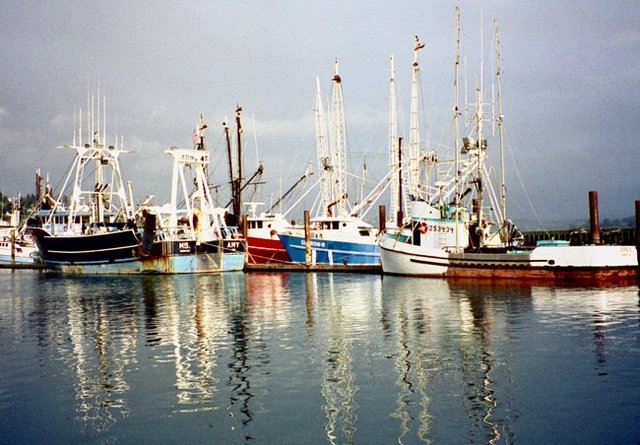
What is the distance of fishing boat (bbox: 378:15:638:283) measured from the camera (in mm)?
35625

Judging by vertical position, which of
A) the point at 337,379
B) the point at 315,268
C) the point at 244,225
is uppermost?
the point at 244,225

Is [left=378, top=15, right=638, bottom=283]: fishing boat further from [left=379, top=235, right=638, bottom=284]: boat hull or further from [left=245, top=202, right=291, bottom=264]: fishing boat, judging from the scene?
[left=245, top=202, right=291, bottom=264]: fishing boat

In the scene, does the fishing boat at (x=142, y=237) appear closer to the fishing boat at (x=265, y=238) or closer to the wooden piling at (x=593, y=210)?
the fishing boat at (x=265, y=238)

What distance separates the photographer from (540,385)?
1319 cm

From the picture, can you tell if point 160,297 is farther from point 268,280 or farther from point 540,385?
point 540,385

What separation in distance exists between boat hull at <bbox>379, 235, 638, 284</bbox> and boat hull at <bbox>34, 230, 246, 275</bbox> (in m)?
20.4

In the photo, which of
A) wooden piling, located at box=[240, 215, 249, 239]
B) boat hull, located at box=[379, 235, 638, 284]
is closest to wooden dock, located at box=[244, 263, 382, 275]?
wooden piling, located at box=[240, 215, 249, 239]

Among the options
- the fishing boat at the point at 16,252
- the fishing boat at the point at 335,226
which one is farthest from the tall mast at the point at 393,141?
the fishing boat at the point at 16,252

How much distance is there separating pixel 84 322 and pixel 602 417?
19.3 meters

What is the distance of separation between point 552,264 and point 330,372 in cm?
2490

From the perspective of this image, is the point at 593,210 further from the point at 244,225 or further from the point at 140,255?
the point at 140,255

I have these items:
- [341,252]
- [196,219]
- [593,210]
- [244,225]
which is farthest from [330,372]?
[244,225]

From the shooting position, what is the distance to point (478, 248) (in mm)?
39531

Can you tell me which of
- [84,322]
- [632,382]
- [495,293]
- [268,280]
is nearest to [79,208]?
[268,280]
